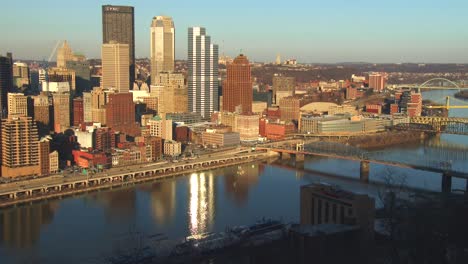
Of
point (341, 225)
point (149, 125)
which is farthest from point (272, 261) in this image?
point (149, 125)

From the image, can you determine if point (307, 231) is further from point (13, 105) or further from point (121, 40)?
point (121, 40)

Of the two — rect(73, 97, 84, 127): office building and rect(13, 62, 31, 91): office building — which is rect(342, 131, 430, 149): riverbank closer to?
rect(73, 97, 84, 127): office building

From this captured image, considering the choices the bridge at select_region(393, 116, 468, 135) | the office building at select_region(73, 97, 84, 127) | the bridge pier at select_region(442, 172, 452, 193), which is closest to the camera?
the bridge pier at select_region(442, 172, 452, 193)

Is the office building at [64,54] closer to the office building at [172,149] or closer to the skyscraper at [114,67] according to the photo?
the skyscraper at [114,67]

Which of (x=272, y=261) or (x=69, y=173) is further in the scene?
(x=69, y=173)

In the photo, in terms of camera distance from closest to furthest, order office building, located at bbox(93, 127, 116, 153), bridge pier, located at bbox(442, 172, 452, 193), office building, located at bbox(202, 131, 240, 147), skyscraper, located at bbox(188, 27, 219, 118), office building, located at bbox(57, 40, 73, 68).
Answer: bridge pier, located at bbox(442, 172, 452, 193)
office building, located at bbox(93, 127, 116, 153)
office building, located at bbox(202, 131, 240, 147)
skyscraper, located at bbox(188, 27, 219, 118)
office building, located at bbox(57, 40, 73, 68)

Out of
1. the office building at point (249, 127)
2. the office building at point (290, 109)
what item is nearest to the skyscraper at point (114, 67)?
the office building at point (290, 109)

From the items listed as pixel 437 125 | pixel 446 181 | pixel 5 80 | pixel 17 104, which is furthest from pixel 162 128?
pixel 437 125

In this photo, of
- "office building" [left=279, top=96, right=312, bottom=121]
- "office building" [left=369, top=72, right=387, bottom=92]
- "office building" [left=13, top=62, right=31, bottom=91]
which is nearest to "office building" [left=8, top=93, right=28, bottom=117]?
"office building" [left=13, top=62, right=31, bottom=91]
